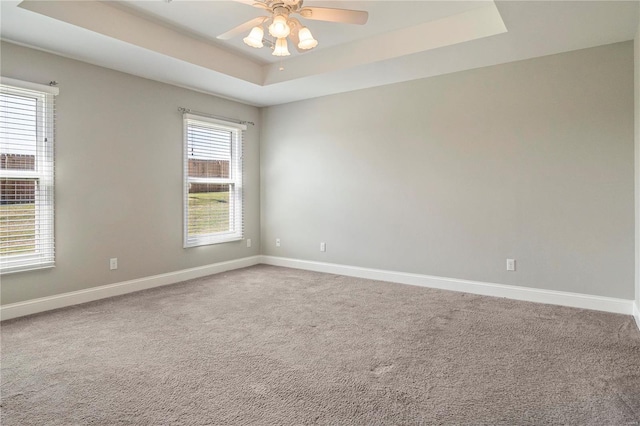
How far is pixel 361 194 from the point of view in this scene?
192 inches

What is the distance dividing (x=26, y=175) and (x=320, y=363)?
10.4ft

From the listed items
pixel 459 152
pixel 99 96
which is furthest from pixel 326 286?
pixel 99 96

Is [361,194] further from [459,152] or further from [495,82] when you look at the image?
[495,82]

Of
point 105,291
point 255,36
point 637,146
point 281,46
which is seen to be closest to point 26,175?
point 105,291

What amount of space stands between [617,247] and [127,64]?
513 centimetres

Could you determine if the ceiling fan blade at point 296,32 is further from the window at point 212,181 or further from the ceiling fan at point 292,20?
the window at point 212,181

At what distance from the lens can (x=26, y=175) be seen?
11.0 ft

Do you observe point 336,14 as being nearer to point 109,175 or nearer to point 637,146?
point 637,146

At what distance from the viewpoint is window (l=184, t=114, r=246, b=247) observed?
15.9ft

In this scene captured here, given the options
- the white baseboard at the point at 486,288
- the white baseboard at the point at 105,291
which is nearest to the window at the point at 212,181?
the white baseboard at the point at 105,291

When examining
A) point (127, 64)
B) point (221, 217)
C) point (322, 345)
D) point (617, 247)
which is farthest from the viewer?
point (221, 217)

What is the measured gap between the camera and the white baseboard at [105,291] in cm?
332

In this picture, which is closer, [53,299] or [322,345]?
[322,345]

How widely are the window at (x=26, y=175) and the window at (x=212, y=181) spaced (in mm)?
1519
